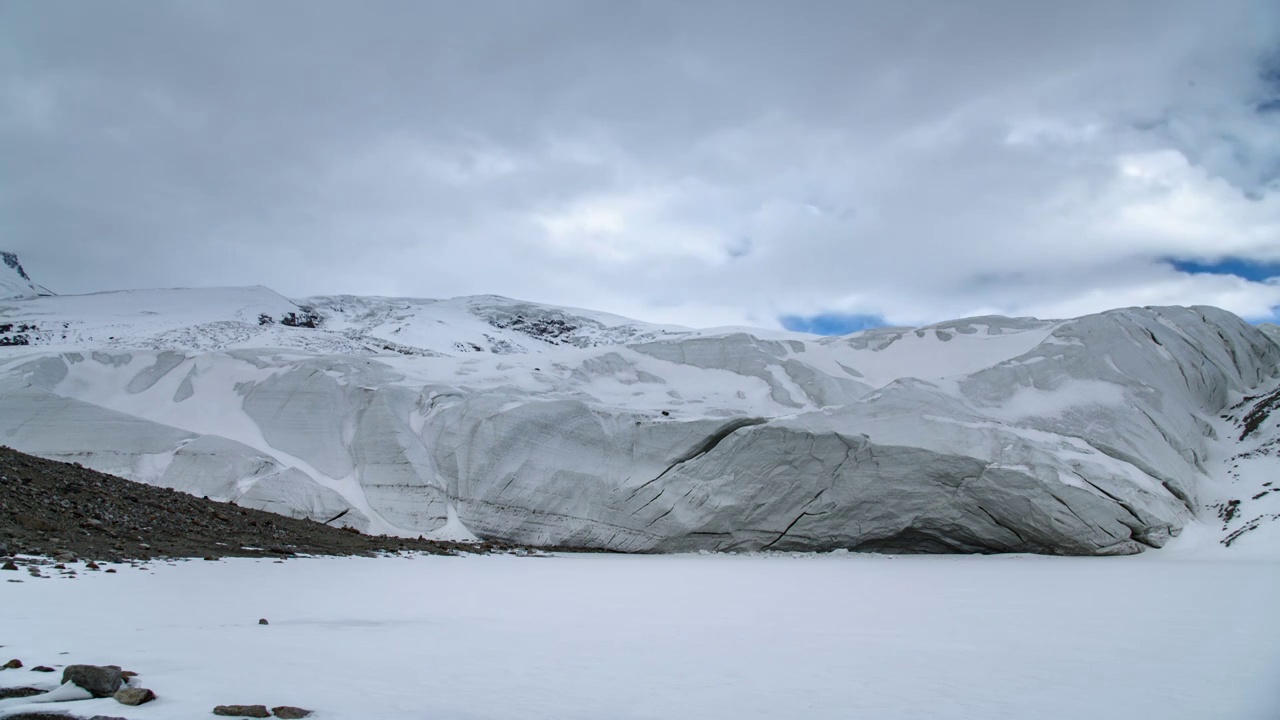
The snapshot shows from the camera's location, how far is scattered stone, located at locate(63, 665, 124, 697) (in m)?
3.59

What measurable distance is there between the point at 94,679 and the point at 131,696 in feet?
0.74

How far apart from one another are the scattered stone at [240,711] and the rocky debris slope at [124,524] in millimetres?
7518

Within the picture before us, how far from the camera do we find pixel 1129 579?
12.2 metres

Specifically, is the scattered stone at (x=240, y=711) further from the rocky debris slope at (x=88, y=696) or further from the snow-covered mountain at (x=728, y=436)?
the snow-covered mountain at (x=728, y=436)

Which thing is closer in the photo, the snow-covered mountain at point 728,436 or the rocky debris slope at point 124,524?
the rocky debris slope at point 124,524

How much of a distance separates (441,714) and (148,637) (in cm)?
A: 280

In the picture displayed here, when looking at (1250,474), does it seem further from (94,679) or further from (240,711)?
(94,679)

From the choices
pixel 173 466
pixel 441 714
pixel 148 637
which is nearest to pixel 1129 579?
pixel 441 714

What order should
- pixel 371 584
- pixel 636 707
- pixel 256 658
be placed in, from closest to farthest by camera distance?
pixel 636 707 → pixel 256 658 → pixel 371 584

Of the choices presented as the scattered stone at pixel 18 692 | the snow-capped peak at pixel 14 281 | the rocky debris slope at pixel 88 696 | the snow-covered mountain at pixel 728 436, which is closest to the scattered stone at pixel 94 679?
the rocky debris slope at pixel 88 696

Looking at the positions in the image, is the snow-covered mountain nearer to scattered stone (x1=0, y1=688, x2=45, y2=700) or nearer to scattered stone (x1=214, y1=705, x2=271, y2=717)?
scattered stone (x1=0, y1=688, x2=45, y2=700)

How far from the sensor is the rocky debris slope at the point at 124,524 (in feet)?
34.7

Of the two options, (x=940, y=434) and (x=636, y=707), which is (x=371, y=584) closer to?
(x=636, y=707)

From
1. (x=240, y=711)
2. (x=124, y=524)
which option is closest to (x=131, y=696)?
(x=240, y=711)
